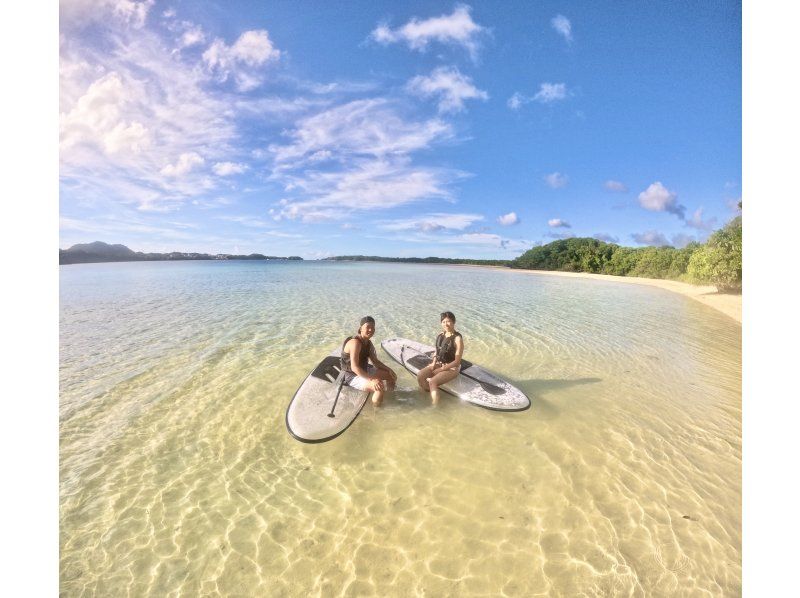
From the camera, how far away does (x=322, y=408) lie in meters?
6.21

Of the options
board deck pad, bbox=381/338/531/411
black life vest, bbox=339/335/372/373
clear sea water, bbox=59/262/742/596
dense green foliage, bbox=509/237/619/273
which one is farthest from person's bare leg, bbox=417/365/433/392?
dense green foliage, bbox=509/237/619/273

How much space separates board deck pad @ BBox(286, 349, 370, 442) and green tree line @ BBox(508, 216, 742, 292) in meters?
32.3

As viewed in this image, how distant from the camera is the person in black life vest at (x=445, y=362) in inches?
283

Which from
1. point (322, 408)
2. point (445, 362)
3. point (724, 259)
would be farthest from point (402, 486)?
point (724, 259)

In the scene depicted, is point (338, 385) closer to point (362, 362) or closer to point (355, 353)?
point (362, 362)

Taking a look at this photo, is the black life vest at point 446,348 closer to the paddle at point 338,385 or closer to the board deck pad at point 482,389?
the board deck pad at point 482,389

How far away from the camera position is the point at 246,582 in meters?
3.55

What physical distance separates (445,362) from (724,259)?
3079 cm

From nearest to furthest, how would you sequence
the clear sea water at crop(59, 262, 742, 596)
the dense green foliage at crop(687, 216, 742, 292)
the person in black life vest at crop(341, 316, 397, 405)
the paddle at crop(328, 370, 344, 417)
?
the clear sea water at crop(59, 262, 742, 596) → the paddle at crop(328, 370, 344, 417) → the person in black life vest at crop(341, 316, 397, 405) → the dense green foliage at crop(687, 216, 742, 292)

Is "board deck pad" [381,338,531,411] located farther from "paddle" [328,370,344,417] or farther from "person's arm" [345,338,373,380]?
"paddle" [328,370,344,417]

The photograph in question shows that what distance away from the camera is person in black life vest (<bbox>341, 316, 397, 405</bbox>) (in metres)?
6.72

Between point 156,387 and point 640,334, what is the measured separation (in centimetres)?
1701
